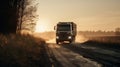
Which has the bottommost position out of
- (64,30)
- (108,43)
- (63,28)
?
(108,43)

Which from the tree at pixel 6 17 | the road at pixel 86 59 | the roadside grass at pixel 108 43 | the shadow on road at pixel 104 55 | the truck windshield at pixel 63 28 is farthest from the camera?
the truck windshield at pixel 63 28

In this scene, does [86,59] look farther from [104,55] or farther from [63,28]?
[63,28]

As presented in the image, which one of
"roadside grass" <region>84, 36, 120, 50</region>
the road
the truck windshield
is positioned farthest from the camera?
the truck windshield

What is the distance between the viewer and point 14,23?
3850cm

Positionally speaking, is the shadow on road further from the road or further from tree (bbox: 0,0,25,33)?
tree (bbox: 0,0,25,33)

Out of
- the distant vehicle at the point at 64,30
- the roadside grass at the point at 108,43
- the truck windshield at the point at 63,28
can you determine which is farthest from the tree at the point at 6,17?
the distant vehicle at the point at 64,30

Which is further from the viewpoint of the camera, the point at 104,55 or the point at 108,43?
the point at 108,43

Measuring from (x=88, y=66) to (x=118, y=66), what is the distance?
4.86 ft

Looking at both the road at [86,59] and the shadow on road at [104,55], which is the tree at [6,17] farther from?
the road at [86,59]

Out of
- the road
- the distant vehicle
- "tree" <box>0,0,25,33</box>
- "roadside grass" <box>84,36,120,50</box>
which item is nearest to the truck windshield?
the distant vehicle

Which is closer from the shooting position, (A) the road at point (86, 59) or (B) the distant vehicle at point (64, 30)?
(A) the road at point (86, 59)

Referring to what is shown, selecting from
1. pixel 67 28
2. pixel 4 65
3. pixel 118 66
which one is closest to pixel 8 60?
pixel 4 65

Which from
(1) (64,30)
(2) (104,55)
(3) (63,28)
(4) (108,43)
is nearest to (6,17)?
(4) (108,43)

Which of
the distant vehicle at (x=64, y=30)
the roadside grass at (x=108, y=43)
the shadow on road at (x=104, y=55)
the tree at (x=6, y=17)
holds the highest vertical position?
the tree at (x=6, y=17)
